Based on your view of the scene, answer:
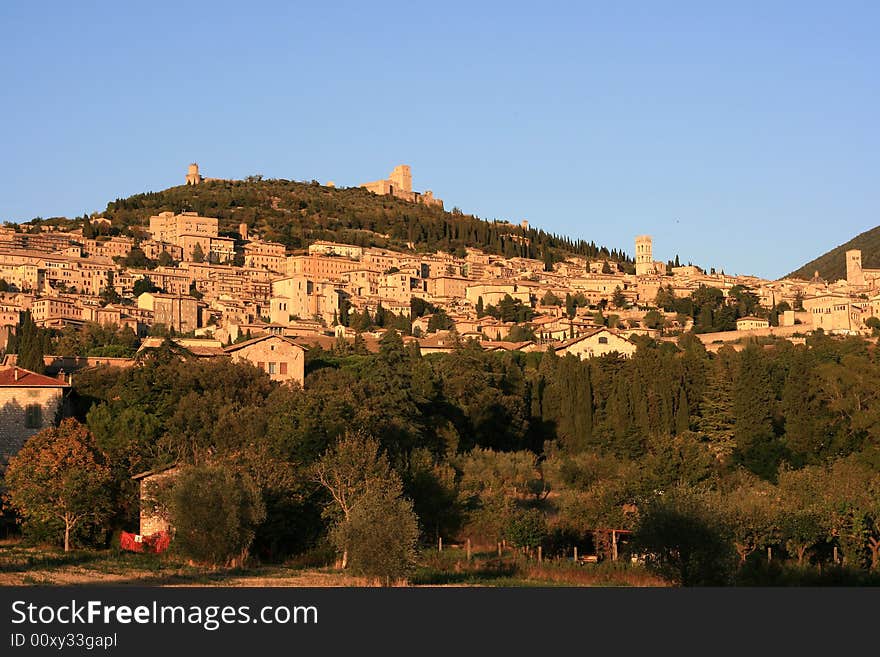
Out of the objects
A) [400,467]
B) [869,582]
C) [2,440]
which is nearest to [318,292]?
[2,440]

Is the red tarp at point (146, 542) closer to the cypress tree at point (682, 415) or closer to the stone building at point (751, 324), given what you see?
the cypress tree at point (682, 415)

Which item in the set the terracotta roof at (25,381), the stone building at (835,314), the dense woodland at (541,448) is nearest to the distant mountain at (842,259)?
the stone building at (835,314)

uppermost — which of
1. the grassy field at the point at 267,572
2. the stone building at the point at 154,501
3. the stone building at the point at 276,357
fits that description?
the stone building at the point at 276,357

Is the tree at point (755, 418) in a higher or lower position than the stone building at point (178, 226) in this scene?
lower

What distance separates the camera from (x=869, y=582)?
26.0 metres

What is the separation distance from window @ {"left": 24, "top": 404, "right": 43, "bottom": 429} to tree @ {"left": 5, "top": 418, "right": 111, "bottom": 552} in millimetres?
7941

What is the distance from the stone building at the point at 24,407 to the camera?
39625 millimetres

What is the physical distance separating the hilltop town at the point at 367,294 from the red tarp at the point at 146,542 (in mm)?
39461

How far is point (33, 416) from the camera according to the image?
132 ft

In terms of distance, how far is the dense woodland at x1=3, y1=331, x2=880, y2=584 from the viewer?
28922 millimetres

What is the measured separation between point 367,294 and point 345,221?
36861 millimetres

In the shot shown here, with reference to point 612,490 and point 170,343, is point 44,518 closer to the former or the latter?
point 612,490

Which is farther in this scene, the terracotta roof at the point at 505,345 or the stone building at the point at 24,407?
the terracotta roof at the point at 505,345

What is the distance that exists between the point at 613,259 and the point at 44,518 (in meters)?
109
